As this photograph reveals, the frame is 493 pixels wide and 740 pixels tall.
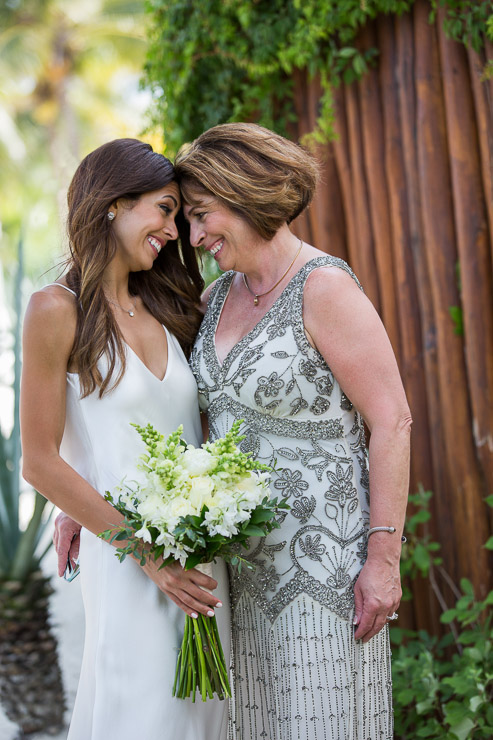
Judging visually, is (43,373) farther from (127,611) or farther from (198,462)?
(127,611)

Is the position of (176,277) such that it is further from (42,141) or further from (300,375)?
(42,141)

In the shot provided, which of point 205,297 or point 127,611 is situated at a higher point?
point 205,297

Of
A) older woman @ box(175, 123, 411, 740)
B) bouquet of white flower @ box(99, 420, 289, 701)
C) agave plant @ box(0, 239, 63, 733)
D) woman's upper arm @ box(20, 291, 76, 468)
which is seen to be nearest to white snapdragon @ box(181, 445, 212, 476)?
bouquet of white flower @ box(99, 420, 289, 701)

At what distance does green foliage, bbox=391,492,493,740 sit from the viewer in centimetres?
320

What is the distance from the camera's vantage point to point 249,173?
2.74 metres

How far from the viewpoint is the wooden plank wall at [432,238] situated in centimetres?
338

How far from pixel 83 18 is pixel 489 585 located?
25406 mm

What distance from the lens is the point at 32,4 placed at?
24750mm

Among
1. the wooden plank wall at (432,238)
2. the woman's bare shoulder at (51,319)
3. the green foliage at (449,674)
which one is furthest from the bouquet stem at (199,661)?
the wooden plank wall at (432,238)

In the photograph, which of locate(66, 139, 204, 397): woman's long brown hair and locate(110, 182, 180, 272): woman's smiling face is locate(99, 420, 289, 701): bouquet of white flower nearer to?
locate(66, 139, 204, 397): woman's long brown hair

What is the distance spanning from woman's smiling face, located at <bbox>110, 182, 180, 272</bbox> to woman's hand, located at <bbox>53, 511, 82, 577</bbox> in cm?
101

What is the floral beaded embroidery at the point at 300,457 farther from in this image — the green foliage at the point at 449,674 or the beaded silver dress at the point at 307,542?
the green foliage at the point at 449,674

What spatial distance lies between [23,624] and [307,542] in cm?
266

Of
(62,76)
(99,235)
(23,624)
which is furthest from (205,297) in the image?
(62,76)
